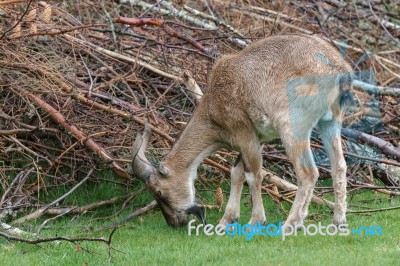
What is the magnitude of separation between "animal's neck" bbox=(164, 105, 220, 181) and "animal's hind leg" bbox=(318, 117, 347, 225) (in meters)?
1.20

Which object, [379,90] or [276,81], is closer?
[276,81]

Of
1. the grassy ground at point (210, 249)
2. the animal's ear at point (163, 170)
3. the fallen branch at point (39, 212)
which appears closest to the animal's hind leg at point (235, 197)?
the grassy ground at point (210, 249)

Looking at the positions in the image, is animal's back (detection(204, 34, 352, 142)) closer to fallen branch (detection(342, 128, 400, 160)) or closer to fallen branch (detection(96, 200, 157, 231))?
fallen branch (detection(96, 200, 157, 231))

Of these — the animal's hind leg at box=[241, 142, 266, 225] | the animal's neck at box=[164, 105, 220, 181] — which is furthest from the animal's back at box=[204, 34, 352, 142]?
the animal's hind leg at box=[241, 142, 266, 225]

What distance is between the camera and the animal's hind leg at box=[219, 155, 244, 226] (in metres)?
9.48

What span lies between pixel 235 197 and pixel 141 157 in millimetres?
1169

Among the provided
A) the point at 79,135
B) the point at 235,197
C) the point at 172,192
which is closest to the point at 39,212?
A: the point at 79,135

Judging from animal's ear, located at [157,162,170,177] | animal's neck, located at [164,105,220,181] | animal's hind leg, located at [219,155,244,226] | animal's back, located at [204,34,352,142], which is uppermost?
animal's back, located at [204,34,352,142]

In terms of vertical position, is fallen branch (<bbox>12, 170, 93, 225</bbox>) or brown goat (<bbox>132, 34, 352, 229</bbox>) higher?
brown goat (<bbox>132, 34, 352, 229</bbox>)

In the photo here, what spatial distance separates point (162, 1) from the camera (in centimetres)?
1288

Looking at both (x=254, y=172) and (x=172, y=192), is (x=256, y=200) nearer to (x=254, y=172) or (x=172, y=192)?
(x=254, y=172)

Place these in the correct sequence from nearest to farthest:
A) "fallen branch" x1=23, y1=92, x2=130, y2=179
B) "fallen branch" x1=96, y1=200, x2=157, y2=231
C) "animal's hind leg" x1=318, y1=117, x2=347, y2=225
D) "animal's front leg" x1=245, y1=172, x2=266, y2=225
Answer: "animal's hind leg" x1=318, y1=117, x2=347, y2=225 → "animal's front leg" x1=245, y1=172, x2=266, y2=225 → "fallen branch" x1=96, y1=200, x2=157, y2=231 → "fallen branch" x1=23, y1=92, x2=130, y2=179

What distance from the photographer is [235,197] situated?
9.57 meters

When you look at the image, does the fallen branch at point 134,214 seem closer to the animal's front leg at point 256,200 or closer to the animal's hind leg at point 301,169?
the animal's front leg at point 256,200
